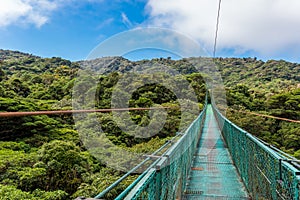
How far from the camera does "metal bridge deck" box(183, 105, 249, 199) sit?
235 centimetres

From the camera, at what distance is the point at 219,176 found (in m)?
2.94

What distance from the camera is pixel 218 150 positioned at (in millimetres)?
4461

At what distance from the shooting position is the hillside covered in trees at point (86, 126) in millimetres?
6531

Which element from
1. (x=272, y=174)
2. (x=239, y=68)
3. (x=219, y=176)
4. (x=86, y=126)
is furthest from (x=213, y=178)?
(x=239, y=68)

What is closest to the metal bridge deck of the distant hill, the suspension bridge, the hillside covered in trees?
the suspension bridge

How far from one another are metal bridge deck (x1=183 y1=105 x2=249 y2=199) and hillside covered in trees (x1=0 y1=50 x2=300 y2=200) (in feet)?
6.70

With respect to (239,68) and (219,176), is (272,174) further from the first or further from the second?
(239,68)

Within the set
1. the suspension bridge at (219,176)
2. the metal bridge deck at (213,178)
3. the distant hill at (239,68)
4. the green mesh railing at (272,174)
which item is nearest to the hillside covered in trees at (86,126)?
the metal bridge deck at (213,178)

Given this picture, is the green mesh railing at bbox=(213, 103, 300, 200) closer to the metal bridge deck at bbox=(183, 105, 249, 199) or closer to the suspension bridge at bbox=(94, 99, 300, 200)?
the suspension bridge at bbox=(94, 99, 300, 200)

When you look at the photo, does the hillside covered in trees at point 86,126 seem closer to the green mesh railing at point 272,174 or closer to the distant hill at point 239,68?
the distant hill at point 239,68

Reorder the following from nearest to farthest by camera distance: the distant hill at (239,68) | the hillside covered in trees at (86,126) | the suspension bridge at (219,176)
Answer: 1. the suspension bridge at (219,176)
2. the hillside covered in trees at (86,126)
3. the distant hill at (239,68)

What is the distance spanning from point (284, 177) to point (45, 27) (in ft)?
64.9

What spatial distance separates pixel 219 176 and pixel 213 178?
0.35ft

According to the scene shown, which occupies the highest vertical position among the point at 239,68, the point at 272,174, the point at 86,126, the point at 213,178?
the point at 239,68
